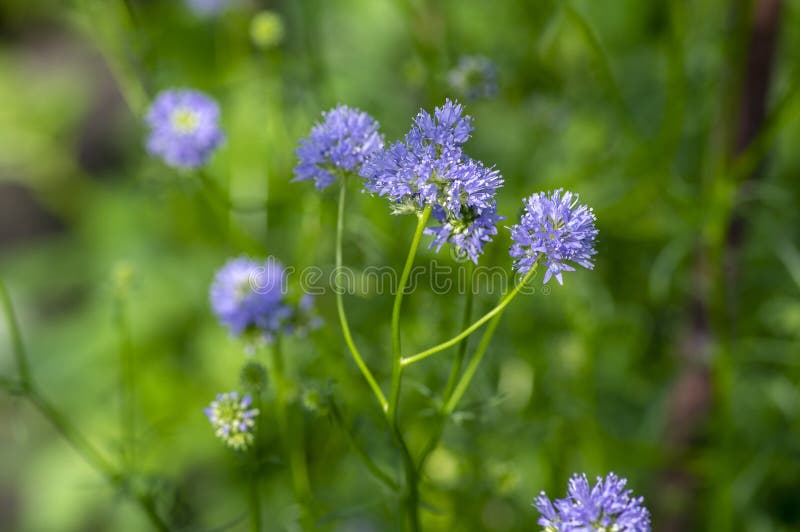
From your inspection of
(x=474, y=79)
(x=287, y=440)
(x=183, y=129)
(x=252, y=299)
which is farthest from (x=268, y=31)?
(x=287, y=440)

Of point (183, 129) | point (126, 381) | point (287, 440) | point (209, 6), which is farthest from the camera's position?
point (209, 6)

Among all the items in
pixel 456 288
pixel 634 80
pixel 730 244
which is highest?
pixel 634 80

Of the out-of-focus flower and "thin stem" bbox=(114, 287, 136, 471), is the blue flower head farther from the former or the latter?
"thin stem" bbox=(114, 287, 136, 471)

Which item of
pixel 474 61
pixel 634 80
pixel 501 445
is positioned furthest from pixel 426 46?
pixel 501 445

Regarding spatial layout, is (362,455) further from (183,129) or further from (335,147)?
(183,129)

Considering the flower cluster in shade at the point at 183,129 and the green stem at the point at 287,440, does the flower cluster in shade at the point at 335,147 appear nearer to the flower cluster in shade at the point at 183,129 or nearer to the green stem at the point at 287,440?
the green stem at the point at 287,440

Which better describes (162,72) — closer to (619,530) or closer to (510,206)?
(510,206)

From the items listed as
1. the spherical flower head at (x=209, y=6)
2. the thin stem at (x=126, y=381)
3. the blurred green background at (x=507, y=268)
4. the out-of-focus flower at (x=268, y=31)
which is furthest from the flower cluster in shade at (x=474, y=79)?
the spherical flower head at (x=209, y=6)
